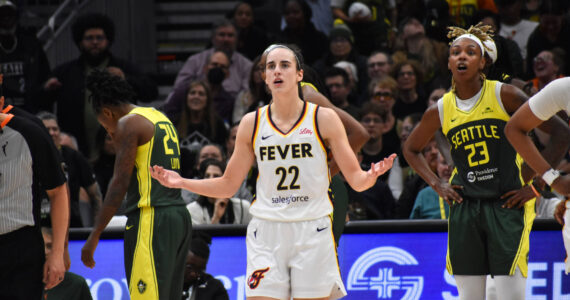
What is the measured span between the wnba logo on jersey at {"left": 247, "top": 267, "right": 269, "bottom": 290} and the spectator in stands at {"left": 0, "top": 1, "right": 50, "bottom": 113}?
678 cm

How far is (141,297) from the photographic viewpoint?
6.45m

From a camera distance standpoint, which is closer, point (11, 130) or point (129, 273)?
point (11, 130)

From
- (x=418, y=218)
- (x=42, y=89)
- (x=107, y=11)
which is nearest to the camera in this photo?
(x=418, y=218)

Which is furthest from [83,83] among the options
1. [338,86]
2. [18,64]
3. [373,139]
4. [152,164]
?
[152,164]

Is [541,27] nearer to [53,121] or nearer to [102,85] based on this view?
[53,121]

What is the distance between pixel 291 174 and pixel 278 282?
2.08 ft

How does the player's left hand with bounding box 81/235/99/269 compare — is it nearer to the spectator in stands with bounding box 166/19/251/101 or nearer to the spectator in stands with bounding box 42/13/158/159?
the spectator in stands with bounding box 42/13/158/159

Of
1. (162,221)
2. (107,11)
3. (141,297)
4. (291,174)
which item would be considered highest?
(107,11)

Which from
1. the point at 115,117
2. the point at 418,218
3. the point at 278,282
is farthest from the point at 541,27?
the point at 278,282

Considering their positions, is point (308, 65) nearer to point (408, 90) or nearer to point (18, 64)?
point (408, 90)

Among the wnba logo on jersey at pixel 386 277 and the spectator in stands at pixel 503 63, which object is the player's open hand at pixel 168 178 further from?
the wnba logo on jersey at pixel 386 277

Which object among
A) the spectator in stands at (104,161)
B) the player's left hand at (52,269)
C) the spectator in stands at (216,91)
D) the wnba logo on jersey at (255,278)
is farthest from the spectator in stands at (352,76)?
the player's left hand at (52,269)

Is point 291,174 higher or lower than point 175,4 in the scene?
lower

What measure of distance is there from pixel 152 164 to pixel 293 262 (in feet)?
5.67
